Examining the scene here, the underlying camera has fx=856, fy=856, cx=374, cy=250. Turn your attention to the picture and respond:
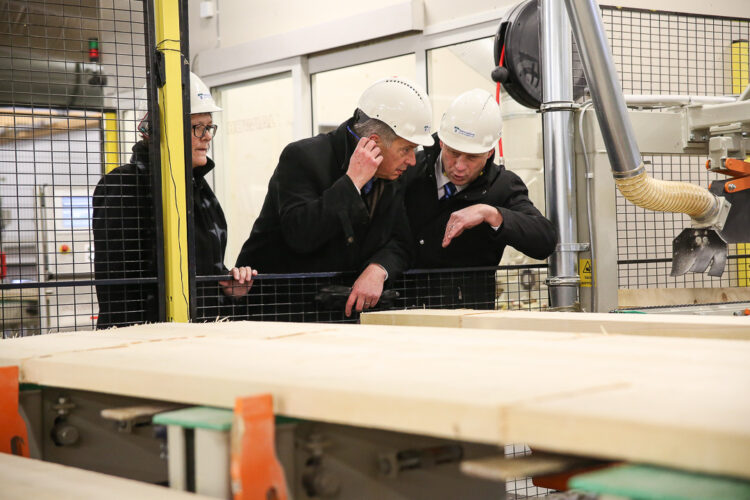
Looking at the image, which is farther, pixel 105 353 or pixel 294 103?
pixel 294 103

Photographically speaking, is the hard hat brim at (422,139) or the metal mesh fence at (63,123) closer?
the metal mesh fence at (63,123)

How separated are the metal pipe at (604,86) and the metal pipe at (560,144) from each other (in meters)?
0.44

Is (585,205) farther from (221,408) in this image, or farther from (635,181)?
(221,408)

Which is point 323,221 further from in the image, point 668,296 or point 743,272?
point 743,272

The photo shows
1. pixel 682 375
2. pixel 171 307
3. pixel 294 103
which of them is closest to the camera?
pixel 682 375

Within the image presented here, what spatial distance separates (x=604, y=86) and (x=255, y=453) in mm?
2140

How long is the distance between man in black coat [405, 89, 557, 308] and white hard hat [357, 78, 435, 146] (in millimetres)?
157

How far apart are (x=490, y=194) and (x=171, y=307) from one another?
152 centimetres

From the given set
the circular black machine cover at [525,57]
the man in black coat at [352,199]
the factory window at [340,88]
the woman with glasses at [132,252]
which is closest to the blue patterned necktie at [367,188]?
the man in black coat at [352,199]

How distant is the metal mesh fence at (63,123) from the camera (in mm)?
2441

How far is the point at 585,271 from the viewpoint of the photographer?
3.39 m

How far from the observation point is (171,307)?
102 inches

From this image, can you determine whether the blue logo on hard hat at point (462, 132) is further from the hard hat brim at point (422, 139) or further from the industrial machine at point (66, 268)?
the industrial machine at point (66, 268)

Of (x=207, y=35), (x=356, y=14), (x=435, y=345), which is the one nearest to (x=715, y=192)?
(x=435, y=345)
